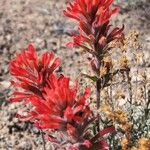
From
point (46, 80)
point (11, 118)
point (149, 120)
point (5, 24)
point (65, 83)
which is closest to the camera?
point (65, 83)

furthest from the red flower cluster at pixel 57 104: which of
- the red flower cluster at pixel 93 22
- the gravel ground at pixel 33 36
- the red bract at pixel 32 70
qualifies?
the gravel ground at pixel 33 36

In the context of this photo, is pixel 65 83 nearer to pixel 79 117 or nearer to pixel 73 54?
pixel 79 117

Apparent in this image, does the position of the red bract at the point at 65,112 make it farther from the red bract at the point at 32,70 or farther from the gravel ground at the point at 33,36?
the gravel ground at the point at 33,36

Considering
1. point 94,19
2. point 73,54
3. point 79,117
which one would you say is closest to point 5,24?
point 73,54

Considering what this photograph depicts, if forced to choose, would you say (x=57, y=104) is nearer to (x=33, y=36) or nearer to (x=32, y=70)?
(x=32, y=70)

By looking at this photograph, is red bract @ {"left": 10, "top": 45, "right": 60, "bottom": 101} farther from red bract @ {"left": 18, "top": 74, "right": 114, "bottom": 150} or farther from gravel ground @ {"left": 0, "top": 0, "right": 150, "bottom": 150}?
gravel ground @ {"left": 0, "top": 0, "right": 150, "bottom": 150}
